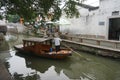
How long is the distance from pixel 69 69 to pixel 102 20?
7.32m

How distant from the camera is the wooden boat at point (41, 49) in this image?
10.4 metres

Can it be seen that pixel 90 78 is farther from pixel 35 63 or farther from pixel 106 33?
pixel 106 33

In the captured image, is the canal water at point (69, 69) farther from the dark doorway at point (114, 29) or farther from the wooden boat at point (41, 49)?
the dark doorway at point (114, 29)

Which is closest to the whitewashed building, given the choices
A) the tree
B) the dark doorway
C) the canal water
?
the dark doorway

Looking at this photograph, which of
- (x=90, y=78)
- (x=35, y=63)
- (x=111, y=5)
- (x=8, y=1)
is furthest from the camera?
(x=111, y=5)

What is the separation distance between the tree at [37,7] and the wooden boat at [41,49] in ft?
15.8

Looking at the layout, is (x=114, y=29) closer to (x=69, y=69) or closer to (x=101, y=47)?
(x=101, y=47)

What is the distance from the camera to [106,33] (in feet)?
45.0

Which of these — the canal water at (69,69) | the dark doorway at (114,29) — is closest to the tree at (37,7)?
the canal water at (69,69)

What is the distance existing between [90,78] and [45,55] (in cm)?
433

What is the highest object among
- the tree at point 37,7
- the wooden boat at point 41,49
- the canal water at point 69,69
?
the tree at point 37,7

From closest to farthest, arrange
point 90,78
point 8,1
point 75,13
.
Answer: point 8,1 → point 75,13 → point 90,78

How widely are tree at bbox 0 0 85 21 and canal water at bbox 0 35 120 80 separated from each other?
3.51m

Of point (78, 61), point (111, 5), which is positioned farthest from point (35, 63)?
point (111, 5)
